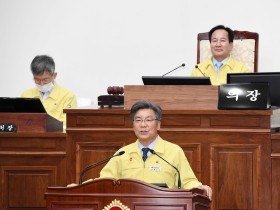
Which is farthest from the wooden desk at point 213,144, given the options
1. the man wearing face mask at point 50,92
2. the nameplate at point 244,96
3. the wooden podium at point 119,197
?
the wooden podium at point 119,197

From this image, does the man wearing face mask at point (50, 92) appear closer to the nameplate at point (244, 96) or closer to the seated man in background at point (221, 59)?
the seated man in background at point (221, 59)

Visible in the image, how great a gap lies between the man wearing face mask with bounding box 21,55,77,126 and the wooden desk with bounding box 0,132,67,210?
3.09ft

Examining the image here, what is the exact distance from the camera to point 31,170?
5680mm

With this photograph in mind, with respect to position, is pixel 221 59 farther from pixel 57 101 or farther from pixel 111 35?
pixel 111 35

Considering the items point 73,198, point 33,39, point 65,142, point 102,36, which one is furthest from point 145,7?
point 73,198

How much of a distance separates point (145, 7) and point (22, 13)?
53.8 inches

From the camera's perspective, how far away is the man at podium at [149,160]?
4660 mm

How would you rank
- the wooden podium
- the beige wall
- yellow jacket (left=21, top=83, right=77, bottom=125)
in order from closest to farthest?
the wooden podium < yellow jacket (left=21, top=83, right=77, bottom=125) < the beige wall

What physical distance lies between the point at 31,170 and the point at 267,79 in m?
1.78

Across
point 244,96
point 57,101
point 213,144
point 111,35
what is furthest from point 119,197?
point 111,35

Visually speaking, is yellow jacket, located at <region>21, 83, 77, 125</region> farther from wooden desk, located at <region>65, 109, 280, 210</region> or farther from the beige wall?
the beige wall

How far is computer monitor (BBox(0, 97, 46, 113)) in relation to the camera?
5750 millimetres

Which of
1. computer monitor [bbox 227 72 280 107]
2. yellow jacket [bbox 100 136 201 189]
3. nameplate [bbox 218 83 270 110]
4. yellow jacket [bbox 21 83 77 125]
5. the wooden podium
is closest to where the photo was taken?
the wooden podium

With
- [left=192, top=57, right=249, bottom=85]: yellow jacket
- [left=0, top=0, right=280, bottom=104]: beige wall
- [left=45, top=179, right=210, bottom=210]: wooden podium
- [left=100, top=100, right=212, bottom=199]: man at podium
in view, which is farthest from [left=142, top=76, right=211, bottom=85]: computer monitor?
[left=0, top=0, right=280, bottom=104]: beige wall
